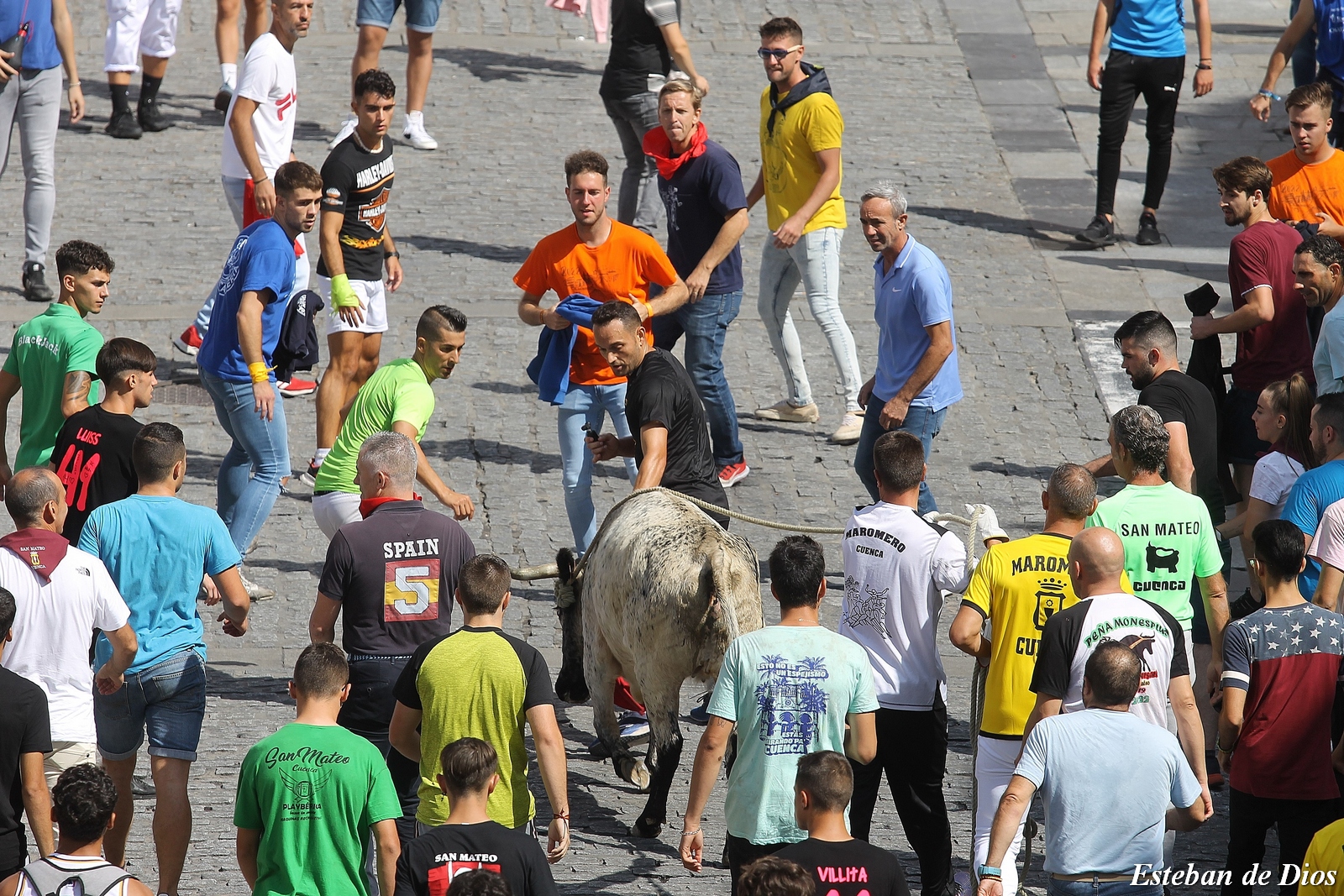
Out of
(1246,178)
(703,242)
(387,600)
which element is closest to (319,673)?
(387,600)

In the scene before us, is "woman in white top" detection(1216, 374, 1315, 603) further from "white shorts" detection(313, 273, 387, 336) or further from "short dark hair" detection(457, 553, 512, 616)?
"white shorts" detection(313, 273, 387, 336)

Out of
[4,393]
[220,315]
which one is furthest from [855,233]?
[4,393]

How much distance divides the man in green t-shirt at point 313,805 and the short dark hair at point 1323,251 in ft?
17.6

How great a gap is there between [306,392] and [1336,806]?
734 cm

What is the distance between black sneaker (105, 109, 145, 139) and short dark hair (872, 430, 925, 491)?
11.1 m

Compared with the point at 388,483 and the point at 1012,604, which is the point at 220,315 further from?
the point at 1012,604

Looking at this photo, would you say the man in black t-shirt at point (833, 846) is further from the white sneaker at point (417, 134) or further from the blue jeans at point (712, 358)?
the white sneaker at point (417, 134)

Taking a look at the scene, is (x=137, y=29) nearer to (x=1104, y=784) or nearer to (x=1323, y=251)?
(x=1323, y=251)

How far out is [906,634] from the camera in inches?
237

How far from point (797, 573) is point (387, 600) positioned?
5.54 ft

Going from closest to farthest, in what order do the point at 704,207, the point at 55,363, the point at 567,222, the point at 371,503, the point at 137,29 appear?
the point at 371,503, the point at 55,363, the point at 704,207, the point at 567,222, the point at 137,29

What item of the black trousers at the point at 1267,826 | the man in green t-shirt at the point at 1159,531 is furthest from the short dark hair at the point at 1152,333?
the black trousers at the point at 1267,826

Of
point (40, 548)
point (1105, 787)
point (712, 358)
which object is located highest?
point (712, 358)

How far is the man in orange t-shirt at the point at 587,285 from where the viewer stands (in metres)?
8.58
